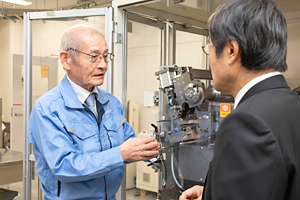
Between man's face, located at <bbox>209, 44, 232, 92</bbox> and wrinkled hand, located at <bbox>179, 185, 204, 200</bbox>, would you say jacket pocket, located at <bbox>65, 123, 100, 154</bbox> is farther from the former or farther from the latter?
man's face, located at <bbox>209, 44, 232, 92</bbox>

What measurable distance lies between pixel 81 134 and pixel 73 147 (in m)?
0.08

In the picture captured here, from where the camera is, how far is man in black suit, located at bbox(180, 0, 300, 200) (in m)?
0.71

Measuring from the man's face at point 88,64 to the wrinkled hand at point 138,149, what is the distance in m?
0.38

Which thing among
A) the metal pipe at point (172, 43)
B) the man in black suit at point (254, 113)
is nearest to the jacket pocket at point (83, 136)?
the man in black suit at point (254, 113)

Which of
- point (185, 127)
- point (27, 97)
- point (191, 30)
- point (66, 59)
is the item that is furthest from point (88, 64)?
point (191, 30)

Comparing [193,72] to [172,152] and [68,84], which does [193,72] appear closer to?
[172,152]

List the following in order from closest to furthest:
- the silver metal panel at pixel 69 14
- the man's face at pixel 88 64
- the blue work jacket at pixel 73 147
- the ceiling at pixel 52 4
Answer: the blue work jacket at pixel 73 147 → the man's face at pixel 88 64 → the silver metal panel at pixel 69 14 → the ceiling at pixel 52 4

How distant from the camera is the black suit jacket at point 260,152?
2.32ft

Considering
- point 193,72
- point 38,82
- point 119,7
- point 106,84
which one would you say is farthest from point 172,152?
point 38,82

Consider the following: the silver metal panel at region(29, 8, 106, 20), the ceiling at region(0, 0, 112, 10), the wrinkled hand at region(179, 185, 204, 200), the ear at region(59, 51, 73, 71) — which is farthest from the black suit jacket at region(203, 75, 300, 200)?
the ceiling at region(0, 0, 112, 10)

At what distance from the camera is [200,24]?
2654mm

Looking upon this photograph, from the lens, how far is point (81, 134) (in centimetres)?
147

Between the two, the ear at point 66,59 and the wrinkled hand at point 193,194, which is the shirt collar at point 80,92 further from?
the wrinkled hand at point 193,194

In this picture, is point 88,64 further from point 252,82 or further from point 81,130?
point 252,82
